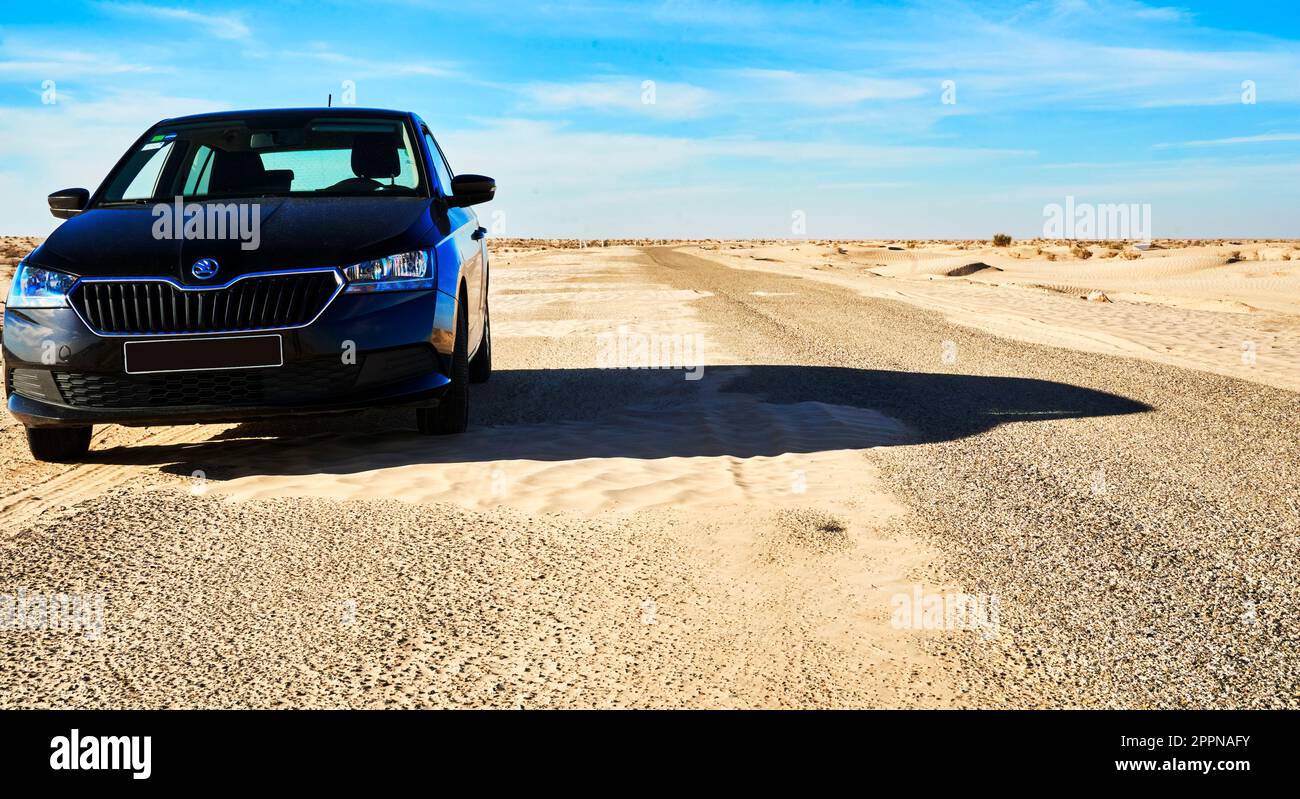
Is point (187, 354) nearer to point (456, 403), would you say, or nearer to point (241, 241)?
point (241, 241)

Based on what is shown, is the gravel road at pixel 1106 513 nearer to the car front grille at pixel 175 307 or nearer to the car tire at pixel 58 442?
the car front grille at pixel 175 307

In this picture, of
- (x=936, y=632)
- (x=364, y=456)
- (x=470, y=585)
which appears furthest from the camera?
(x=364, y=456)

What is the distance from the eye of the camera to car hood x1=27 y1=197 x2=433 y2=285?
5.30 metres

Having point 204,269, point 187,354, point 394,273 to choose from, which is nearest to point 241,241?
point 204,269

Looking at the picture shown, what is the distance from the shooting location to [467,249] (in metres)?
7.12

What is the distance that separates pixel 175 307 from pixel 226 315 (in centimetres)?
24

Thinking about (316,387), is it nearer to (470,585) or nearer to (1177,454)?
(470,585)

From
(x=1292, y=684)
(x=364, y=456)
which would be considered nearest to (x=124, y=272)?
(x=364, y=456)

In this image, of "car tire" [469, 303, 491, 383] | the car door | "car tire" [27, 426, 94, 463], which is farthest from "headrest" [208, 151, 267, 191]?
"car tire" [469, 303, 491, 383]

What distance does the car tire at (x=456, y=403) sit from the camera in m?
6.33

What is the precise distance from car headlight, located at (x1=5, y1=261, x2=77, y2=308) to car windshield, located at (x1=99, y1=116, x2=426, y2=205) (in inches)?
53.1
